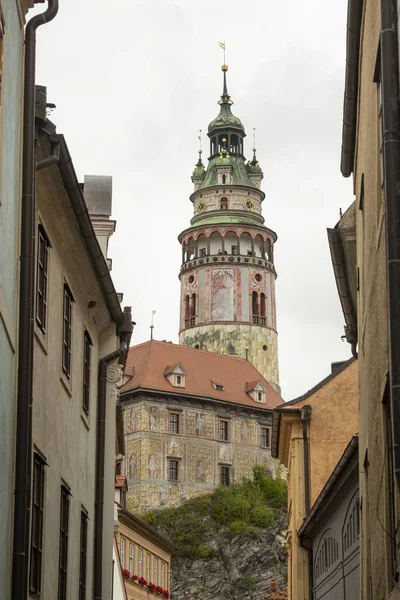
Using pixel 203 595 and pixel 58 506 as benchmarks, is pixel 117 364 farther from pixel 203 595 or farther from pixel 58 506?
pixel 203 595

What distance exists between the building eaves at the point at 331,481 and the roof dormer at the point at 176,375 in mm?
64294

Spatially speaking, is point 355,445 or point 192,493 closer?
point 355,445

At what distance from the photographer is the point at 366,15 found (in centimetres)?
1316

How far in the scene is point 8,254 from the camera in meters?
11.6

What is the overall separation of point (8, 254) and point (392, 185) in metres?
3.57

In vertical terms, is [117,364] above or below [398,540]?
above

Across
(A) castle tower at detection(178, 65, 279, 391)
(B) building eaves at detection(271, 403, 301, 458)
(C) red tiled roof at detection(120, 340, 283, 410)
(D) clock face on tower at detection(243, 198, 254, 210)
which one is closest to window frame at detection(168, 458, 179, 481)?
(C) red tiled roof at detection(120, 340, 283, 410)

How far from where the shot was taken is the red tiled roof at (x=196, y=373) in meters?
93.6

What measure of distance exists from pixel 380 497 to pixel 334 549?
12158 millimetres

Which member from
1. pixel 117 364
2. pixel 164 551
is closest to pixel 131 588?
pixel 164 551

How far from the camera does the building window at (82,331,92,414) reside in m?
18.3

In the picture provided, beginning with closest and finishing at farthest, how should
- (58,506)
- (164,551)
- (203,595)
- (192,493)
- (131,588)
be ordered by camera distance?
1. (58,506)
2. (131,588)
3. (164,551)
4. (203,595)
5. (192,493)

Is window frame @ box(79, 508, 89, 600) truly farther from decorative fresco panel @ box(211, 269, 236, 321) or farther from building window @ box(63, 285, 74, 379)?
decorative fresco panel @ box(211, 269, 236, 321)

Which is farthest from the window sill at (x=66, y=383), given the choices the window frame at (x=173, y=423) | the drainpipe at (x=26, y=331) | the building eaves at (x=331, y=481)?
the window frame at (x=173, y=423)
